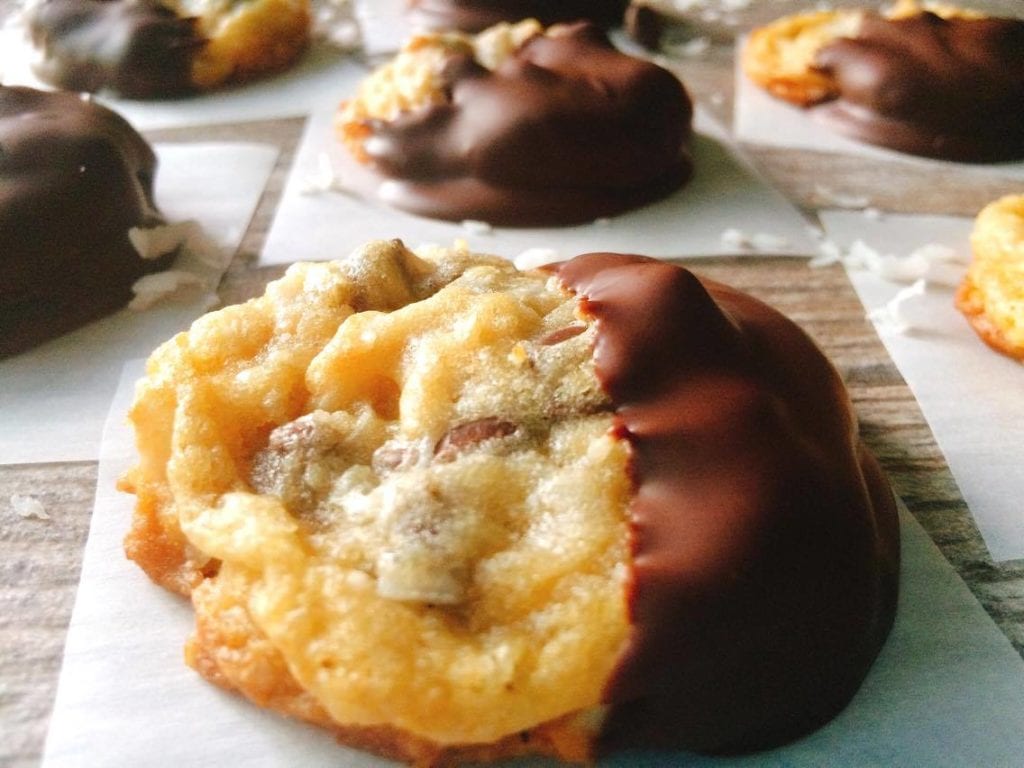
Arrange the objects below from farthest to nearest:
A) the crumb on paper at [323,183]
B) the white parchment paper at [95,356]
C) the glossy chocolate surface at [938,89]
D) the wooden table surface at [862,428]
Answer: the glossy chocolate surface at [938,89] < the crumb on paper at [323,183] < the white parchment paper at [95,356] < the wooden table surface at [862,428]

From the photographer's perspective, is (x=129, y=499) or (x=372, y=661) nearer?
(x=372, y=661)

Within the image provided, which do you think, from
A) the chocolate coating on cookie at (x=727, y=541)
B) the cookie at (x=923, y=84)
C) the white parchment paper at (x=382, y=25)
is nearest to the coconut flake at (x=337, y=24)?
the white parchment paper at (x=382, y=25)

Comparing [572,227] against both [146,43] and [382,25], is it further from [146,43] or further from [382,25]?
[382,25]

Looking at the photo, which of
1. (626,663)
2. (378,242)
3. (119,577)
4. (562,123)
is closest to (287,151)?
(562,123)

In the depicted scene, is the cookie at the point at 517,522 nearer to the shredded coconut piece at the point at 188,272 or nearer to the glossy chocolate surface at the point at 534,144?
the shredded coconut piece at the point at 188,272

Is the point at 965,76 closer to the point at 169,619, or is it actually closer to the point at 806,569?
the point at 806,569
